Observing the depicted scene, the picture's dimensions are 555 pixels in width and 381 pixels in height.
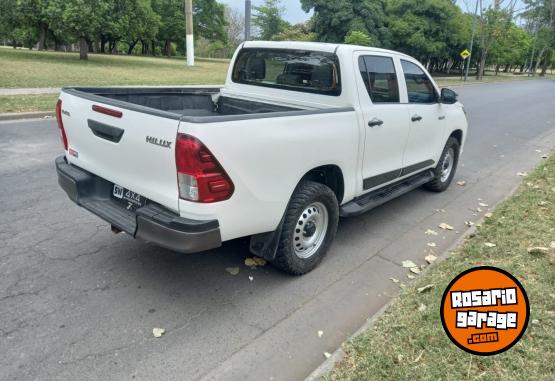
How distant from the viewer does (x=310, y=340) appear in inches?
116

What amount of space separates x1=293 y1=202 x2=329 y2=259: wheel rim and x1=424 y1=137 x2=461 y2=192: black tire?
2.78 m

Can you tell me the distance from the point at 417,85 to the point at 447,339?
3.26 metres

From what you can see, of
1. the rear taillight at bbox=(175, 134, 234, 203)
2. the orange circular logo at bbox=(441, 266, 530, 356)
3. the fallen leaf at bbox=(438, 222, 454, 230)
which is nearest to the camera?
the orange circular logo at bbox=(441, 266, 530, 356)

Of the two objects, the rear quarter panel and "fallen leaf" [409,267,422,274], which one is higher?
the rear quarter panel

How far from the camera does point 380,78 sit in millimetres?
4395

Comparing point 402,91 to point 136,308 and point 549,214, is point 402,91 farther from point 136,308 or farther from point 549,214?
point 136,308

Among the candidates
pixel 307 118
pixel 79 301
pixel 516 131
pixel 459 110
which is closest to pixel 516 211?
pixel 459 110

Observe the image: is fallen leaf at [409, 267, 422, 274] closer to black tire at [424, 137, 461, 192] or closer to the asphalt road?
the asphalt road

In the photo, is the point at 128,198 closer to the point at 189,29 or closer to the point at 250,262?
the point at 250,262

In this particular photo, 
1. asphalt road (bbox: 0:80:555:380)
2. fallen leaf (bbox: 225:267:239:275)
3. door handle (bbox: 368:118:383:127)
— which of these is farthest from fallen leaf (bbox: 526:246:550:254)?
fallen leaf (bbox: 225:267:239:275)

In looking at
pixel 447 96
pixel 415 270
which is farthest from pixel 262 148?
pixel 447 96

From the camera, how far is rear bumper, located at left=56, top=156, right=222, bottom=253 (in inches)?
109

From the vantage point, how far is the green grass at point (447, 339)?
→ 2.51 metres

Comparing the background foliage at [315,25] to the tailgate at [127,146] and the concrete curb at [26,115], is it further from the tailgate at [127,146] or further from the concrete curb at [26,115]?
the tailgate at [127,146]
